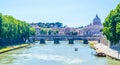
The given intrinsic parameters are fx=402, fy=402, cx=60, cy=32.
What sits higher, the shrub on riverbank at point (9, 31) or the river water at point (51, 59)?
the shrub on riverbank at point (9, 31)

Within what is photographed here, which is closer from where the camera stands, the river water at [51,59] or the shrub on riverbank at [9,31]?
the river water at [51,59]

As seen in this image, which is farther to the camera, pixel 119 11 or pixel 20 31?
pixel 20 31

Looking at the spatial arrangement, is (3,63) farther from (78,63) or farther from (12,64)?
(78,63)

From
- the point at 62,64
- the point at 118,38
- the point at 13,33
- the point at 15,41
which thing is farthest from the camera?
the point at 15,41

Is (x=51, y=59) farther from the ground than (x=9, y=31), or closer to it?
closer to it

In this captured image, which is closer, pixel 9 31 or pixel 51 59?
pixel 51 59

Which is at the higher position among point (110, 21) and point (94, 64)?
point (110, 21)

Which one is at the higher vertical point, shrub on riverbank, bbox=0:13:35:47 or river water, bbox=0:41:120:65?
shrub on riverbank, bbox=0:13:35:47

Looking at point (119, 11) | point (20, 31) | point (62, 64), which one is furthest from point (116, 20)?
point (20, 31)

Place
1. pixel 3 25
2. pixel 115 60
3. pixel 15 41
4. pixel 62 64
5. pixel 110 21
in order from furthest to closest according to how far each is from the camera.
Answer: pixel 15 41 < pixel 3 25 < pixel 110 21 < pixel 115 60 < pixel 62 64

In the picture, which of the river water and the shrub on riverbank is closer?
the river water

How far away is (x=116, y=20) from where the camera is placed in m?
84.5

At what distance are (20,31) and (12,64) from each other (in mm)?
66819

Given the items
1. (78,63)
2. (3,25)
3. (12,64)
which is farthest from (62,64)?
(3,25)
